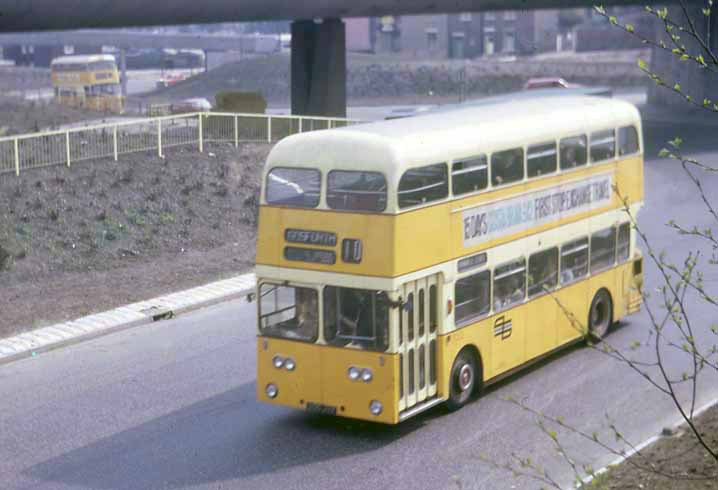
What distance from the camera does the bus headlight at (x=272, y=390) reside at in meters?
13.6

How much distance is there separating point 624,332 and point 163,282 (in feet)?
28.7

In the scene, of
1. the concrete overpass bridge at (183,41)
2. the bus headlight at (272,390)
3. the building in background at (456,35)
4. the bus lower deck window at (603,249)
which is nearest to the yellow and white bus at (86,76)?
Answer: the concrete overpass bridge at (183,41)

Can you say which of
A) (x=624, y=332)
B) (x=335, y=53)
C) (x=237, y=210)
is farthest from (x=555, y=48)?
(x=624, y=332)

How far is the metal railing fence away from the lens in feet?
89.5

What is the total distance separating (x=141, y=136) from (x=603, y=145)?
1642 cm

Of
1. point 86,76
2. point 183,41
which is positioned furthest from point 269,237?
point 86,76

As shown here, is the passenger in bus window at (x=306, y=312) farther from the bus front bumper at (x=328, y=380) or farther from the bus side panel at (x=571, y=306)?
the bus side panel at (x=571, y=306)

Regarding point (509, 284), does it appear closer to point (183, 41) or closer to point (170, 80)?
point (183, 41)

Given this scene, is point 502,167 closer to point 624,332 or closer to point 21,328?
point 624,332

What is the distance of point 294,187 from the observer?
13.2 meters

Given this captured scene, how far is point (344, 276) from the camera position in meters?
12.8

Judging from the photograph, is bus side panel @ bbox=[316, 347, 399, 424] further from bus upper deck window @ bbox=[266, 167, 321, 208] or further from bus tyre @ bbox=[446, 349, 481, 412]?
bus upper deck window @ bbox=[266, 167, 321, 208]

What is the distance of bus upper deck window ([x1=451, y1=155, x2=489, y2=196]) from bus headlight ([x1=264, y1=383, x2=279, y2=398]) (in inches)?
125

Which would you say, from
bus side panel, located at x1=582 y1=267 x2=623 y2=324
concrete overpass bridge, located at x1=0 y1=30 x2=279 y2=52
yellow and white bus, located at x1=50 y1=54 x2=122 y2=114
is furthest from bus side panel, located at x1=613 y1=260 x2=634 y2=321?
yellow and white bus, located at x1=50 y1=54 x2=122 y2=114
